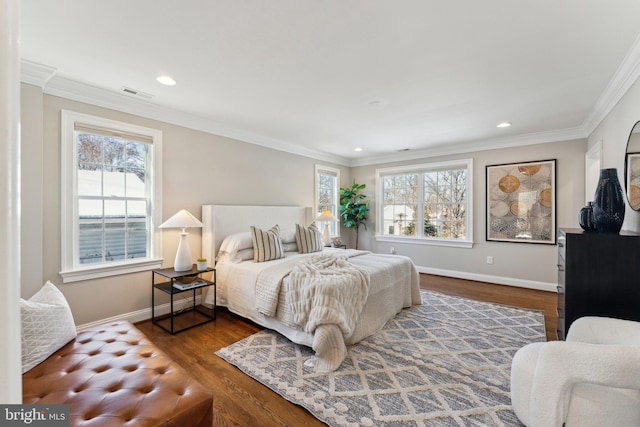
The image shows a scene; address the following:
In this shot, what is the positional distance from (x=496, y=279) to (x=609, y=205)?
2.84m

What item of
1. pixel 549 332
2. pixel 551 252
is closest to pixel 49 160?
pixel 549 332

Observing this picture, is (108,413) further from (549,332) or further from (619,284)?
(549,332)

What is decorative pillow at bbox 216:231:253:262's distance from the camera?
133 inches

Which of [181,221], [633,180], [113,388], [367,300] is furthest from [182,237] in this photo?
[633,180]

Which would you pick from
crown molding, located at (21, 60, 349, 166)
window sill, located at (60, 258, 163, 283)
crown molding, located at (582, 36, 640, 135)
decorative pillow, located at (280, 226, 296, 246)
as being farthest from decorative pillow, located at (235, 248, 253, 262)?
crown molding, located at (582, 36, 640, 135)

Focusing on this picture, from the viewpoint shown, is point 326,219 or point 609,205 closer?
point 609,205

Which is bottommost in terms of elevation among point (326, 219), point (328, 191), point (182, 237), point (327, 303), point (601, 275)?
point (327, 303)

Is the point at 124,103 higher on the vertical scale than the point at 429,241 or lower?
higher

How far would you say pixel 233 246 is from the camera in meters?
3.40

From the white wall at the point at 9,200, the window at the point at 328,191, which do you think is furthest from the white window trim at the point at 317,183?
the white wall at the point at 9,200

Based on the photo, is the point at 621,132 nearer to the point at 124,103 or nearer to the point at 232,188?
the point at 232,188

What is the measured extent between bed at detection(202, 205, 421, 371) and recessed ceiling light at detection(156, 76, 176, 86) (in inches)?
58.0

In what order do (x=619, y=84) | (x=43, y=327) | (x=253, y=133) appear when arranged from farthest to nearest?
(x=253, y=133), (x=619, y=84), (x=43, y=327)

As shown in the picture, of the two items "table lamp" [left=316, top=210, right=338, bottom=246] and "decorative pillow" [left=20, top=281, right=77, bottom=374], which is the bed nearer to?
"table lamp" [left=316, top=210, right=338, bottom=246]
